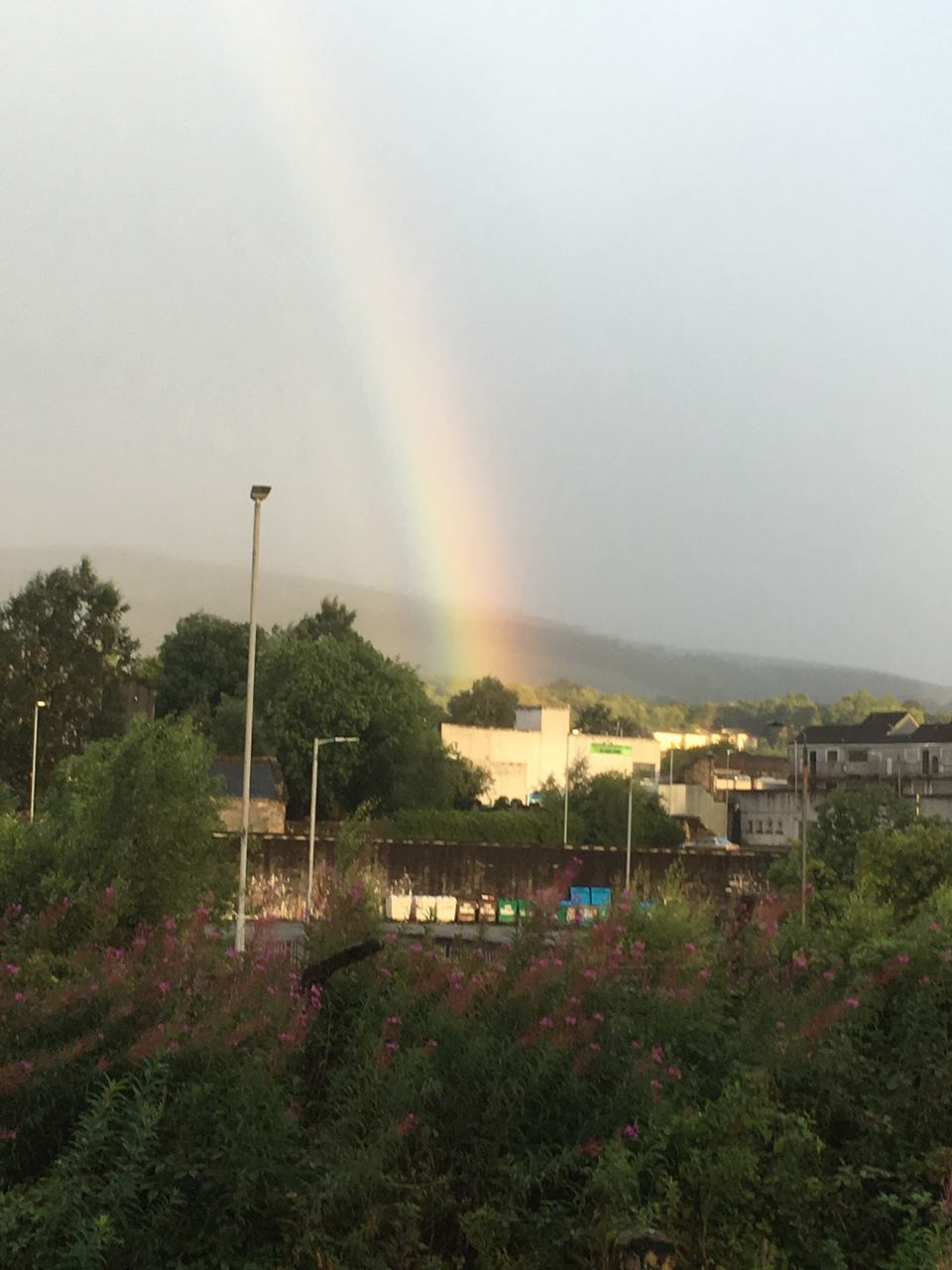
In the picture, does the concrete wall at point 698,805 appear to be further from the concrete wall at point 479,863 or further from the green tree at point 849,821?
the concrete wall at point 479,863

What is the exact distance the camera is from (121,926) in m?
19.8

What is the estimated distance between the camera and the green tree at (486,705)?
180m

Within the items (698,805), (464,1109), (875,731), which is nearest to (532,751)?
(698,805)

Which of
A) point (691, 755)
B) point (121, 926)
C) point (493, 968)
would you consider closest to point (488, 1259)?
point (493, 968)

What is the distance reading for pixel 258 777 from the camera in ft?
308

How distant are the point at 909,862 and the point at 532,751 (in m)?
78.0

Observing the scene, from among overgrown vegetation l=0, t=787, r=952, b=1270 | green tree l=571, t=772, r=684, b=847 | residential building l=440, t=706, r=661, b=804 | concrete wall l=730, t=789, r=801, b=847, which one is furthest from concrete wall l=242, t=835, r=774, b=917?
overgrown vegetation l=0, t=787, r=952, b=1270

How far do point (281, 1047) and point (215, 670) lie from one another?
13681 centimetres

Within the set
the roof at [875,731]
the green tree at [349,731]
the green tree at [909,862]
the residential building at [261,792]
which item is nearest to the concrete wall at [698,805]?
the roof at [875,731]

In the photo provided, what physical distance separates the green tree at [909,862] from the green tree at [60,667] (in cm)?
5037

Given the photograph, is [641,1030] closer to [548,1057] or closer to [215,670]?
[548,1057]

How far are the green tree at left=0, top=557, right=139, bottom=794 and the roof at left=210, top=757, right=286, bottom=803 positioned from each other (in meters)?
11.5

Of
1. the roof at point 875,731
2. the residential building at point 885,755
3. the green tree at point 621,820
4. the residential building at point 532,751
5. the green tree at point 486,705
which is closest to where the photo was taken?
the green tree at point 621,820

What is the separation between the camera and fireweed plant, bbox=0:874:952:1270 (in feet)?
24.2
